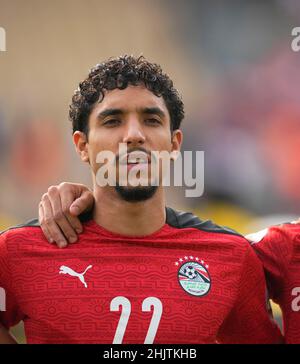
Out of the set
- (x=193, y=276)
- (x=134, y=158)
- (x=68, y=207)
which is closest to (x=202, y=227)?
(x=193, y=276)

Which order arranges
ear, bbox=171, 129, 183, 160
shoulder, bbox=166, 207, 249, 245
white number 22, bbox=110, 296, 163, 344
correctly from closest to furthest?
white number 22, bbox=110, 296, 163, 344 → shoulder, bbox=166, 207, 249, 245 → ear, bbox=171, 129, 183, 160

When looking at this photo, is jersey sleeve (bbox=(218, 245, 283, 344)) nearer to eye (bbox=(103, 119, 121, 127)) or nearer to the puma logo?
the puma logo

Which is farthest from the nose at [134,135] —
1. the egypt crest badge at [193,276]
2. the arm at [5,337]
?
the arm at [5,337]

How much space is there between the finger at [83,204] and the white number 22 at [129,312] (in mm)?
423

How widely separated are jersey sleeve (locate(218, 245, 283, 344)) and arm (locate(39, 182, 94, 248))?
721 millimetres

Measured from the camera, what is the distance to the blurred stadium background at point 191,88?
6551 mm

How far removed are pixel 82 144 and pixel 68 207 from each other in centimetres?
31

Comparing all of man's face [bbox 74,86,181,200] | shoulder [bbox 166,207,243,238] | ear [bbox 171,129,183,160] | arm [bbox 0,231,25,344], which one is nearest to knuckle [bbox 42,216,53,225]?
arm [bbox 0,231,25,344]

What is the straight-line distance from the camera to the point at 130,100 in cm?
263

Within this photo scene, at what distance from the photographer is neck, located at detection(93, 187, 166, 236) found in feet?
Result: 8.64

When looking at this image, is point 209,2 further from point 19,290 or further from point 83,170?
point 19,290

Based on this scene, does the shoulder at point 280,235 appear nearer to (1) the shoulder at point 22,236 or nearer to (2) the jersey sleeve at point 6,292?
(1) the shoulder at point 22,236

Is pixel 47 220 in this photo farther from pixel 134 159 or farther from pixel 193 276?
pixel 193 276
